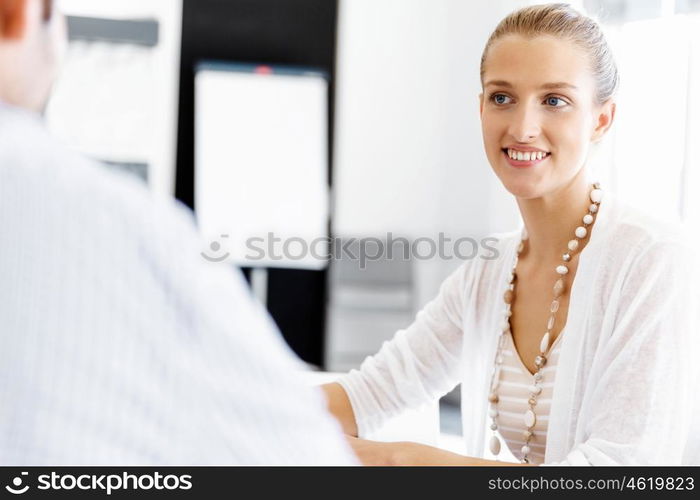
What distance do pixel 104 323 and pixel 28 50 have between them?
16 cm

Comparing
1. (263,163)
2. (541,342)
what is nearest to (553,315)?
(541,342)

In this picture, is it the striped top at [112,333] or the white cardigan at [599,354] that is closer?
the striped top at [112,333]

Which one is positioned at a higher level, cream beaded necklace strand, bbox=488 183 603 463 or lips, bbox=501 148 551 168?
lips, bbox=501 148 551 168

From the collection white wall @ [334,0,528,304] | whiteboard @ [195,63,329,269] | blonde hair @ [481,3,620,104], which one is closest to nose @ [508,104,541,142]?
blonde hair @ [481,3,620,104]

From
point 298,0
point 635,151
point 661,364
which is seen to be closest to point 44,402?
point 661,364

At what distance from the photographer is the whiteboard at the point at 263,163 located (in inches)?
159

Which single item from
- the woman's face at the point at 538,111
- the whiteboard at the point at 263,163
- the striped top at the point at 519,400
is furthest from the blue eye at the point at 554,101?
the whiteboard at the point at 263,163

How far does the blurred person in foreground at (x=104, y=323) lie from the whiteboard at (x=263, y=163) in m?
3.52

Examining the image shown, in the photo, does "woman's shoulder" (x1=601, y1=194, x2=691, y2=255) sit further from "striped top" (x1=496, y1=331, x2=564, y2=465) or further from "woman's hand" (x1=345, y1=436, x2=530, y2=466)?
"woman's hand" (x1=345, y1=436, x2=530, y2=466)

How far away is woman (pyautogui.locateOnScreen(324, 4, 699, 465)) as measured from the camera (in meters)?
1.11

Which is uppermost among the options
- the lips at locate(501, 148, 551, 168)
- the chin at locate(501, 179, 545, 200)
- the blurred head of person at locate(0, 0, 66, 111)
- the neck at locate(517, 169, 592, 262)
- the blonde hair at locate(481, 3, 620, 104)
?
the blonde hair at locate(481, 3, 620, 104)

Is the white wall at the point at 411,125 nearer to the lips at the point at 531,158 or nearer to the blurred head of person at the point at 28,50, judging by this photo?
the lips at the point at 531,158

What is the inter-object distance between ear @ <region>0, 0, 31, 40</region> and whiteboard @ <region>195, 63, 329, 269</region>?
3.53 meters
